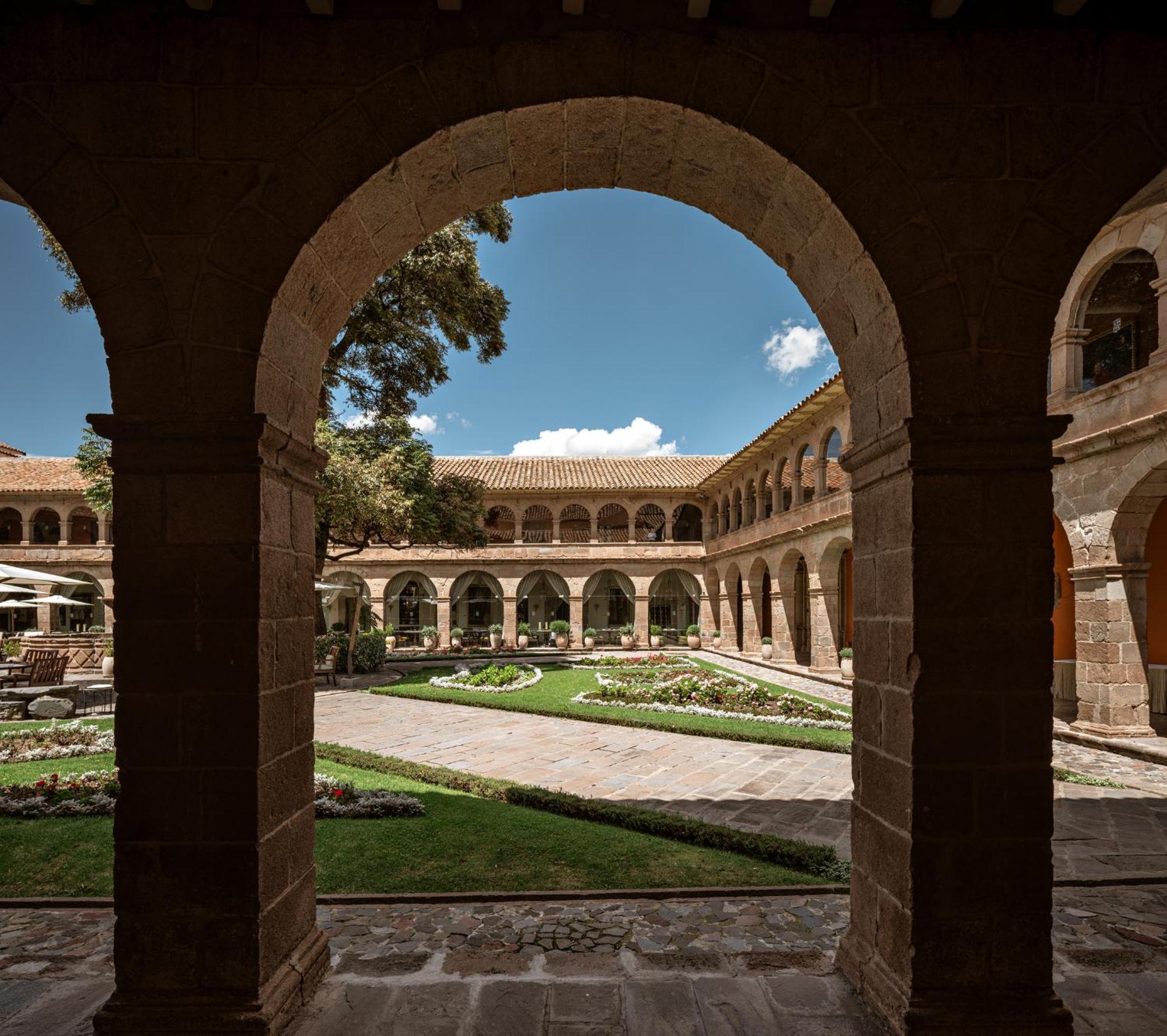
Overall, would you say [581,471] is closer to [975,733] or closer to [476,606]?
[476,606]

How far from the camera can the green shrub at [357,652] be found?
1600 centimetres

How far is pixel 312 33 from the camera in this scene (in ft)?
8.61

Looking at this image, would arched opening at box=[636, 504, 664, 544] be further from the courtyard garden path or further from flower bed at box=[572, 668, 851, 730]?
the courtyard garden path

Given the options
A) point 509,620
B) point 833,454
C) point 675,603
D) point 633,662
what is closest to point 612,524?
point 675,603

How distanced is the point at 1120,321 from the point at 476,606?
72.3 feet

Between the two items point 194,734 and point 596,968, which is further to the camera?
point 596,968

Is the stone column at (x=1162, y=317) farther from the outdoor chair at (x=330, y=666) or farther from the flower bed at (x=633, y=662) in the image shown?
the outdoor chair at (x=330, y=666)

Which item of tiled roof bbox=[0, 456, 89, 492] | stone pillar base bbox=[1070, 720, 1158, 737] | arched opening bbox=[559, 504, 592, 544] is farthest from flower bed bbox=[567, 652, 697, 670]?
tiled roof bbox=[0, 456, 89, 492]

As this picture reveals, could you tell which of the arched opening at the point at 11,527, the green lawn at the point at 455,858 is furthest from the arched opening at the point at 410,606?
the green lawn at the point at 455,858

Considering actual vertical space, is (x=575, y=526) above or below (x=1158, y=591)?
above

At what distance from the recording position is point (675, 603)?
26141mm

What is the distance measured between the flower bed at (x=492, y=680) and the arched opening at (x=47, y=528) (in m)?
20.3

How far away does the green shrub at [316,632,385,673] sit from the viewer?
52.5 feet

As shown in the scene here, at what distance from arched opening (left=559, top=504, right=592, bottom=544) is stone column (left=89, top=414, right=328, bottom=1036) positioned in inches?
898
